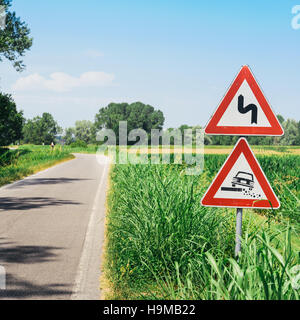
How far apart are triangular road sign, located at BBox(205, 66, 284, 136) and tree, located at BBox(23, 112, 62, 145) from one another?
464ft

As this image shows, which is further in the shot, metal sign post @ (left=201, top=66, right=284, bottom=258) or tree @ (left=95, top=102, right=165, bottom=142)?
tree @ (left=95, top=102, right=165, bottom=142)

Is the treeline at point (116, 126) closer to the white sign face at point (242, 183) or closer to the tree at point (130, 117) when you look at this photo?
the tree at point (130, 117)

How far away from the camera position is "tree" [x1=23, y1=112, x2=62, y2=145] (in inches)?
5595

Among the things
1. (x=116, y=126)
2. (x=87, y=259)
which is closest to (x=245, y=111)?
(x=87, y=259)

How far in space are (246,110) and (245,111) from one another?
0.01 meters

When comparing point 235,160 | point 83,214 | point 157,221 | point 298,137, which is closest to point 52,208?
point 83,214

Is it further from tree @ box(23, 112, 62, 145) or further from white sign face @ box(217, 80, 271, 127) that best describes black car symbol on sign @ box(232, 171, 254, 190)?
tree @ box(23, 112, 62, 145)

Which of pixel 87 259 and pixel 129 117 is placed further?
pixel 129 117

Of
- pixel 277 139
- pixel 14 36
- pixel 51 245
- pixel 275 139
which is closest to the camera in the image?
pixel 51 245

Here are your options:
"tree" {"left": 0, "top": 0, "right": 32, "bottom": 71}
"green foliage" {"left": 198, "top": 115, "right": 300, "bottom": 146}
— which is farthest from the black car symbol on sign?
"green foliage" {"left": 198, "top": 115, "right": 300, "bottom": 146}

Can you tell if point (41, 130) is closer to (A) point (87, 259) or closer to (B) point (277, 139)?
(B) point (277, 139)

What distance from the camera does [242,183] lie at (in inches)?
150

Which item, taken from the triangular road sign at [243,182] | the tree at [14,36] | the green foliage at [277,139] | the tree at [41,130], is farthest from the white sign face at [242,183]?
the tree at [41,130]
